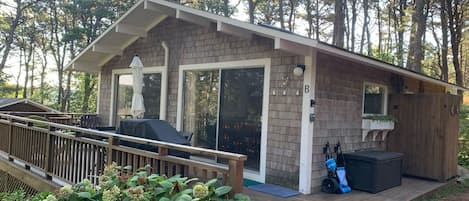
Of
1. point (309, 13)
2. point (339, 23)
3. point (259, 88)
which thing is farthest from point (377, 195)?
point (309, 13)

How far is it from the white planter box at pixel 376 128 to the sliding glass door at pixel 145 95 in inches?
164

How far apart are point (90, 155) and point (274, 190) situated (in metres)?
2.53

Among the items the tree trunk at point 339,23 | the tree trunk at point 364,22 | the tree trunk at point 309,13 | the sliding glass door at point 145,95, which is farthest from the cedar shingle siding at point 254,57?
the tree trunk at point 364,22

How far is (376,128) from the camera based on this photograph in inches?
252

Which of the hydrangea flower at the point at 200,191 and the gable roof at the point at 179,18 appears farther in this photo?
the gable roof at the point at 179,18

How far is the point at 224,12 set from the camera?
1783cm

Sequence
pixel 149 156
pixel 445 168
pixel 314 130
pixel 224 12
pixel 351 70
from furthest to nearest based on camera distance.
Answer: pixel 224 12 < pixel 445 168 < pixel 351 70 < pixel 314 130 < pixel 149 156

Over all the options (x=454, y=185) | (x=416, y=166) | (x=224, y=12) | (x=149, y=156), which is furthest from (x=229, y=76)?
(x=224, y=12)

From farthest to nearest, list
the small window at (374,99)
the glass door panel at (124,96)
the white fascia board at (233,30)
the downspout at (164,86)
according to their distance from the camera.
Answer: the glass door panel at (124,96) < the downspout at (164,86) < the small window at (374,99) < the white fascia board at (233,30)

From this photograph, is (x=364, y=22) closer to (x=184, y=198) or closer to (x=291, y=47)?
Answer: (x=291, y=47)

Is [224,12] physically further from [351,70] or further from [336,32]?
[351,70]

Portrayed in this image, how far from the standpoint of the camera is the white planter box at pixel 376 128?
6.29 metres

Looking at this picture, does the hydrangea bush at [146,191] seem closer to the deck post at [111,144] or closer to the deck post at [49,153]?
the deck post at [111,144]

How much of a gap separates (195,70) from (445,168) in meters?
5.04
